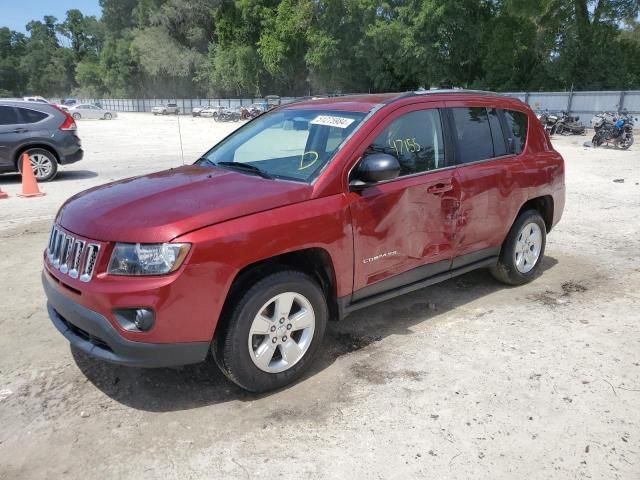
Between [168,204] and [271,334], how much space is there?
1.00 m

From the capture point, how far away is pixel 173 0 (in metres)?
75.4

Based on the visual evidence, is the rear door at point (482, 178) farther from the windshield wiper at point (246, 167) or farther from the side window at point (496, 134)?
the windshield wiper at point (246, 167)

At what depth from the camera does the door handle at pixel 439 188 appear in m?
4.12

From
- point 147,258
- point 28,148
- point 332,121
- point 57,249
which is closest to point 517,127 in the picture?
point 332,121

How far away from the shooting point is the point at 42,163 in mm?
11734

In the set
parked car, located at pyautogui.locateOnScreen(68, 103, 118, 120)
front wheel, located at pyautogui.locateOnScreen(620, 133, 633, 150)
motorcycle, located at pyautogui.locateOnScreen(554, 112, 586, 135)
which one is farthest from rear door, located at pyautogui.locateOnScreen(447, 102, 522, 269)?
parked car, located at pyautogui.locateOnScreen(68, 103, 118, 120)

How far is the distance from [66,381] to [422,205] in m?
2.78

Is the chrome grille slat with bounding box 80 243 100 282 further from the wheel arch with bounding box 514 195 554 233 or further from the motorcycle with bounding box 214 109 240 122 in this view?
the motorcycle with bounding box 214 109 240 122

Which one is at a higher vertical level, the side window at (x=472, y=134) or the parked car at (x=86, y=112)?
the side window at (x=472, y=134)

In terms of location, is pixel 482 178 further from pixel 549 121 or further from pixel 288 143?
pixel 549 121

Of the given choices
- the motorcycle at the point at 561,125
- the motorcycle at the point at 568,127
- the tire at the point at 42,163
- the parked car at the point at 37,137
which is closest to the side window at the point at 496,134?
the parked car at the point at 37,137

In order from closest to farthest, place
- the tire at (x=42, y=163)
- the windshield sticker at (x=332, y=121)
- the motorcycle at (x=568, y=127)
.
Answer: the windshield sticker at (x=332, y=121) → the tire at (x=42, y=163) → the motorcycle at (x=568, y=127)

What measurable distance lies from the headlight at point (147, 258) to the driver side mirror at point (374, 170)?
128 centimetres

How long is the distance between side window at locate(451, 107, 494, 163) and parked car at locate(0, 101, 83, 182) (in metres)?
10.0
